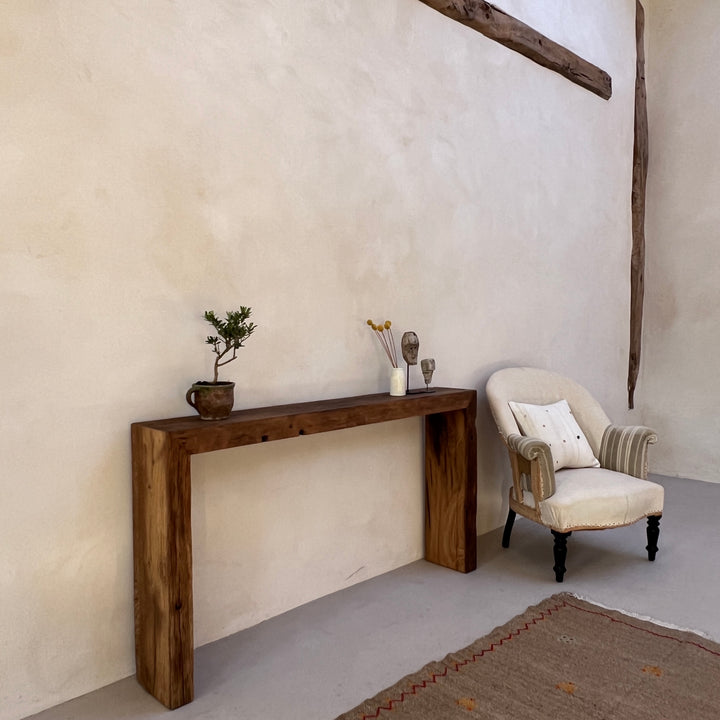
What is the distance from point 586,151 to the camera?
4027 millimetres

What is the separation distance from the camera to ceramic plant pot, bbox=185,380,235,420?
194 cm

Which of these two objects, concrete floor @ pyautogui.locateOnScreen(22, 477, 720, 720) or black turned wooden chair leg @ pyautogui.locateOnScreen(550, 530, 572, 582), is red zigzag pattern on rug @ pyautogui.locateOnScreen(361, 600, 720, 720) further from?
black turned wooden chair leg @ pyautogui.locateOnScreen(550, 530, 572, 582)

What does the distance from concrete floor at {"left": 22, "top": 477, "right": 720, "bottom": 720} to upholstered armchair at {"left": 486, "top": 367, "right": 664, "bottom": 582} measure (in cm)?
18

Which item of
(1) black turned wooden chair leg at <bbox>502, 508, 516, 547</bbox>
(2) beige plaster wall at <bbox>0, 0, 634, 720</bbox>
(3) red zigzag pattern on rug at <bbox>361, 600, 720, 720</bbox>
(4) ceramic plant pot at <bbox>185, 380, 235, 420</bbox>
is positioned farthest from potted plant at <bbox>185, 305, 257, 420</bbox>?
(1) black turned wooden chair leg at <bbox>502, 508, 516, 547</bbox>

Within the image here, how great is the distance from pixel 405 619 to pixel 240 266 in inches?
56.7

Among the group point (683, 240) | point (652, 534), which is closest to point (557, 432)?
point (652, 534)

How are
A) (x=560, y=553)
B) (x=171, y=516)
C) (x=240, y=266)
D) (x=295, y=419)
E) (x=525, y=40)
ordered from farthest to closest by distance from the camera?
(x=525, y=40) < (x=560, y=553) < (x=240, y=266) < (x=295, y=419) < (x=171, y=516)

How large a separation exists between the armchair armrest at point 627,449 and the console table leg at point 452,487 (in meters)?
0.82

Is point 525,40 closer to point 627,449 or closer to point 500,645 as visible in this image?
point 627,449

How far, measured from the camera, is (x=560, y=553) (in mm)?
2664

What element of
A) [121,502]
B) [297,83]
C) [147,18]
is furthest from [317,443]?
[147,18]

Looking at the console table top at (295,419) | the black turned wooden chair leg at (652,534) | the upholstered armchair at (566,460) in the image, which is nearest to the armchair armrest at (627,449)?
the upholstered armchair at (566,460)

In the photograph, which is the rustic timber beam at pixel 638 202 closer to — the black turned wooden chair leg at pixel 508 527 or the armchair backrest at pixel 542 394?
the armchair backrest at pixel 542 394

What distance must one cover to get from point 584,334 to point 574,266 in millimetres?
452
